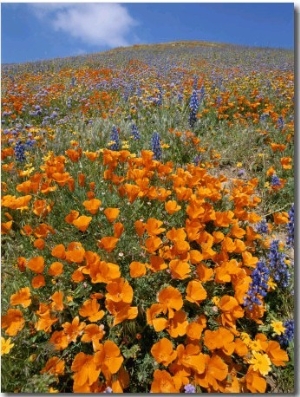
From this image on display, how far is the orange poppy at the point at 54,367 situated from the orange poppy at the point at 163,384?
43cm

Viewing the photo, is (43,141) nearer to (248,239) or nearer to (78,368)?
(248,239)

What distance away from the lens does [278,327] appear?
1870 millimetres

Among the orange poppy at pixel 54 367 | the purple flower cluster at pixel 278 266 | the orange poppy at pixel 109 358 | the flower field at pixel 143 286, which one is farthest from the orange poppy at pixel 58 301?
the purple flower cluster at pixel 278 266

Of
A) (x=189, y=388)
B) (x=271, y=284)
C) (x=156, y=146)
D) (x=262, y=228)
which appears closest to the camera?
(x=189, y=388)

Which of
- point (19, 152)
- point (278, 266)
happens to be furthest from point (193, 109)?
point (278, 266)

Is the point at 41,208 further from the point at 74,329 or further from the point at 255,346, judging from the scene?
the point at 255,346

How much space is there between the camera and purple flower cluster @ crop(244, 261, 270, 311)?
1.85 meters

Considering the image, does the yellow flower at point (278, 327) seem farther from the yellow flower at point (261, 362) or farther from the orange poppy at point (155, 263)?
the orange poppy at point (155, 263)

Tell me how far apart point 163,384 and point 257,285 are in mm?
715

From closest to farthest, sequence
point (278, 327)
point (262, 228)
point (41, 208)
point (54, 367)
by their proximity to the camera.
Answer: point (54, 367) → point (278, 327) → point (41, 208) → point (262, 228)

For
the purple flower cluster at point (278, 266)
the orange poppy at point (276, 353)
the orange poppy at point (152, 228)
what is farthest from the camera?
the purple flower cluster at point (278, 266)

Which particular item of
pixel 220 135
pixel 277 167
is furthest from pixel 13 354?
pixel 220 135

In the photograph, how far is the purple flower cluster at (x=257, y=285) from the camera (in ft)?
6.08

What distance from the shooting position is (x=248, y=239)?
227 cm
